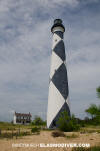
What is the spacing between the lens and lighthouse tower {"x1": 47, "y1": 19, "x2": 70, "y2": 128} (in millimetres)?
21250

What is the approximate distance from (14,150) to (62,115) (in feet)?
42.0

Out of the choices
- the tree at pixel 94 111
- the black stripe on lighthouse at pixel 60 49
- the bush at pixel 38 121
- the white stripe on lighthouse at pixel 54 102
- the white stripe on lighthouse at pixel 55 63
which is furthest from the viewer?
the bush at pixel 38 121

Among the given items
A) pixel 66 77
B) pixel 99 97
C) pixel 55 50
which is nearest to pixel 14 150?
pixel 99 97

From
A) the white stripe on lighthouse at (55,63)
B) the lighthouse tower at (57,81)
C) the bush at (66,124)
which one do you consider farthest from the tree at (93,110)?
the white stripe on lighthouse at (55,63)

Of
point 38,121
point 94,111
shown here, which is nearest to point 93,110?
point 94,111

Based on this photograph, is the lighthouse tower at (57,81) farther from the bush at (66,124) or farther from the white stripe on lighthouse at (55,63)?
the bush at (66,124)

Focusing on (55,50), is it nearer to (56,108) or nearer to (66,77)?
(66,77)

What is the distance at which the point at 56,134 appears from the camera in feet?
45.5

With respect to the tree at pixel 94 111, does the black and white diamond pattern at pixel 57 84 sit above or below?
above

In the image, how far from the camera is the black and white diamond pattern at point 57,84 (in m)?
21.2

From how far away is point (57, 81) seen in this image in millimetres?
22391

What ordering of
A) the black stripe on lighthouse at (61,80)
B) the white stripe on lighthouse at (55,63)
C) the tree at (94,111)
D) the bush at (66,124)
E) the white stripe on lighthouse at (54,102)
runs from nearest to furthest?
the tree at (94,111) → the bush at (66,124) → the white stripe on lighthouse at (54,102) → the black stripe on lighthouse at (61,80) → the white stripe on lighthouse at (55,63)

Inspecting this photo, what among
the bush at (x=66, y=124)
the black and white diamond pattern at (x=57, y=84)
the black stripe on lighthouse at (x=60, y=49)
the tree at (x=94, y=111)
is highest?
the black stripe on lighthouse at (x=60, y=49)

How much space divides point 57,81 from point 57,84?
0.45 metres
